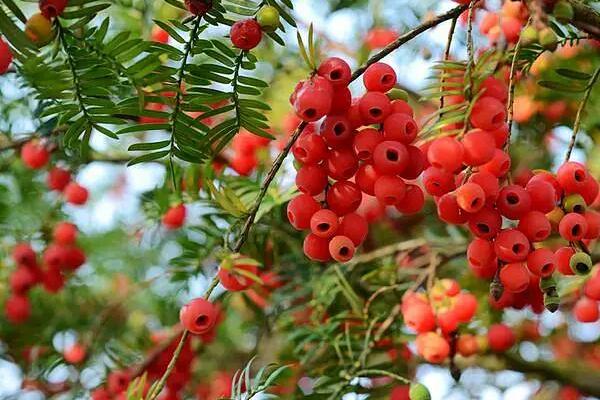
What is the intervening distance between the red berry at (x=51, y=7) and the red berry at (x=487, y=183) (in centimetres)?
33

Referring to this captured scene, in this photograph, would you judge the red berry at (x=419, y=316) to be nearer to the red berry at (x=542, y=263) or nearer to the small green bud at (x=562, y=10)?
the red berry at (x=542, y=263)

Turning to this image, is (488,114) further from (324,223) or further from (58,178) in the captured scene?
(58,178)

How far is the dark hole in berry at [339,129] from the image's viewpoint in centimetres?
67

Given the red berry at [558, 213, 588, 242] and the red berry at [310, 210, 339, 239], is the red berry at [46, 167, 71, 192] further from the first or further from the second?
the red berry at [558, 213, 588, 242]

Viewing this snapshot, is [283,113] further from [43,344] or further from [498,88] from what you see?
[498,88]

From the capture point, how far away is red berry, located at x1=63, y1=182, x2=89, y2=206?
1382mm

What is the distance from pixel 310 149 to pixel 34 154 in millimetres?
714

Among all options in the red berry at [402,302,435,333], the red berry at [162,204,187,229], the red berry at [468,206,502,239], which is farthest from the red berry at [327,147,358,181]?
the red berry at [162,204,187,229]

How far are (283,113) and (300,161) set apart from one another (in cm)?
100

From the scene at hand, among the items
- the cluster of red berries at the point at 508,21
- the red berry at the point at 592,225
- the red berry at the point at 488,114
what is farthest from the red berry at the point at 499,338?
the red berry at the point at 488,114

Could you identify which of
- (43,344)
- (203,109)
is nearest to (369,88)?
(203,109)

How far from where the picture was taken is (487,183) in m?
0.64

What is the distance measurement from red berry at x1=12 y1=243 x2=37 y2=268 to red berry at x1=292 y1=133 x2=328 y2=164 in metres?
0.88

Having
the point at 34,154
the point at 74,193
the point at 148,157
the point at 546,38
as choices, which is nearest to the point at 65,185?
the point at 74,193
